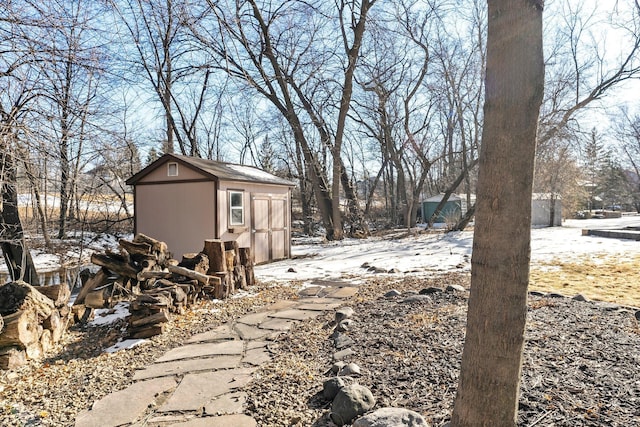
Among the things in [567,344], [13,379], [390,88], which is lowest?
[13,379]

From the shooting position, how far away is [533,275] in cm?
688

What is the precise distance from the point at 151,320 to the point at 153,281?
1.28 m

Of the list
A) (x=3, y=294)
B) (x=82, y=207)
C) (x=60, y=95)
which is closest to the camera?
(x=3, y=294)

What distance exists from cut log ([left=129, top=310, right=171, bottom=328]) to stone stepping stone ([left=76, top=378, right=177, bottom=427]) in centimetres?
124

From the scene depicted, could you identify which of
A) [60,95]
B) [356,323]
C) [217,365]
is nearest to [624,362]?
[356,323]

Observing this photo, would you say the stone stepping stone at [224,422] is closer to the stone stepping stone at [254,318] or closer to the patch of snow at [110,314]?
the stone stepping stone at [254,318]

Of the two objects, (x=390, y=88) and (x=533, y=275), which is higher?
(x=390, y=88)

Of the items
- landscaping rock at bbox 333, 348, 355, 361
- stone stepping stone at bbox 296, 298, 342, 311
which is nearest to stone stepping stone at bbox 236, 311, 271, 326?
stone stepping stone at bbox 296, 298, 342, 311

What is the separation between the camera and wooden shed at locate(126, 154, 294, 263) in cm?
838

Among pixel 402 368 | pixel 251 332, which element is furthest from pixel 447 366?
pixel 251 332

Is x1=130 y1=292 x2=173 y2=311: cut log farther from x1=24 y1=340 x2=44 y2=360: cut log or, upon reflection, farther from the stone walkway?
x1=24 y1=340 x2=44 y2=360: cut log

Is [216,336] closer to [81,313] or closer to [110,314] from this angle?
[110,314]

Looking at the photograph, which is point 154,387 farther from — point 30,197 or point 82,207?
point 82,207

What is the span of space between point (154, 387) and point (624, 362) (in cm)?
308
